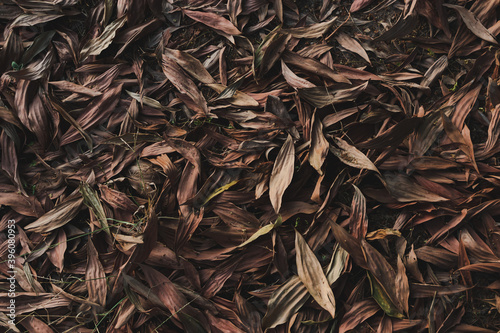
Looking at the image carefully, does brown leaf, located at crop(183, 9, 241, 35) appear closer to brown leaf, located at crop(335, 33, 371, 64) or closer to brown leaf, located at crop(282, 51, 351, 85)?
brown leaf, located at crop(282, 51, 351, 85)

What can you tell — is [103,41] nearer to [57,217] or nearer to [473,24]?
[57,217]

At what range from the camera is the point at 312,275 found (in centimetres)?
87

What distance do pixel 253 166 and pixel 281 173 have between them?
0.24ft

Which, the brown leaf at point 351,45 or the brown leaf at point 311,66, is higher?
the brown leaf at point 351,45

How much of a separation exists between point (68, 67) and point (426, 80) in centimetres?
84

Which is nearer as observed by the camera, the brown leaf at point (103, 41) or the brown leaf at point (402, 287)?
the brown leaf at point (402, 287)

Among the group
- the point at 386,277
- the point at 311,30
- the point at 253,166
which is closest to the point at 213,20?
the point at 311,30

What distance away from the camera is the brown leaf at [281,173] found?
34.2 inches

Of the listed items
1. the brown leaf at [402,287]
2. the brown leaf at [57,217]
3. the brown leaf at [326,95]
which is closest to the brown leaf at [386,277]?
the brown leaf at [402,287]

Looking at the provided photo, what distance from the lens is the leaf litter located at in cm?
88

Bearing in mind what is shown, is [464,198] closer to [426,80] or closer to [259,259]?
[426,80]

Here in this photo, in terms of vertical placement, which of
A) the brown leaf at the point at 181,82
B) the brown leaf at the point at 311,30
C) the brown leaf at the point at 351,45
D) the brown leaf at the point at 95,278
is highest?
the brown leaf at the point at 311,30

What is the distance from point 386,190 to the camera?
0.91 metres

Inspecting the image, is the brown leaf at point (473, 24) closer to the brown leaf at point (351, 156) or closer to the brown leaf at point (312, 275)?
the brown leaf at point (351, 156)
